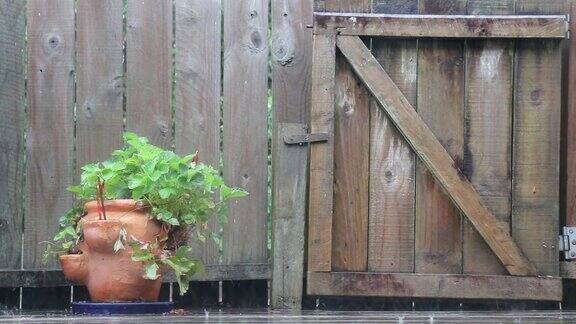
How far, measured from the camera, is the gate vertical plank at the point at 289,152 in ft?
15.1

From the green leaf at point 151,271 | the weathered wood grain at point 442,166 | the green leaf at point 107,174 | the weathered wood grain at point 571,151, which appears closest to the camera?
the green leaf at point 151,271

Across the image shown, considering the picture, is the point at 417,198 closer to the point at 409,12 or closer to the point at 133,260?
the point at 409,12

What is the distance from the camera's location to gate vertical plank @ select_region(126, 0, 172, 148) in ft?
15.4

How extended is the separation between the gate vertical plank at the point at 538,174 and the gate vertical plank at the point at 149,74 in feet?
4.67

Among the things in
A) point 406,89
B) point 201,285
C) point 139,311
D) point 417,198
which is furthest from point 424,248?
point 139,311

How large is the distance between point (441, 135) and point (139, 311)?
148 centimetres

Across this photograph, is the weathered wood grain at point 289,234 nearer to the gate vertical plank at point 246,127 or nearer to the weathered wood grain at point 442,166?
the gate vertical plank at point 246,127

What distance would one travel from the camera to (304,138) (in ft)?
15.2

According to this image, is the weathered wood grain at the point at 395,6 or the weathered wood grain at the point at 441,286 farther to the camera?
the weathered wood grain at the point at 395,6

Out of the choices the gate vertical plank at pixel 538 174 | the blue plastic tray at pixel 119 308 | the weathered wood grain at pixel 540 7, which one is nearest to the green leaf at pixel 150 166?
the blue plastic tray at pixel 119 308

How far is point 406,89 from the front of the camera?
4633 mm

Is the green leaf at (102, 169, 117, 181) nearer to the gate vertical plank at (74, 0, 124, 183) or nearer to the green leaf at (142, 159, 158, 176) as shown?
the green leaf at (142, 159, 158, 176)

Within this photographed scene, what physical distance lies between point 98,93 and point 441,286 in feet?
5.21

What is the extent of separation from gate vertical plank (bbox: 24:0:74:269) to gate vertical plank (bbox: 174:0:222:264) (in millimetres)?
442
